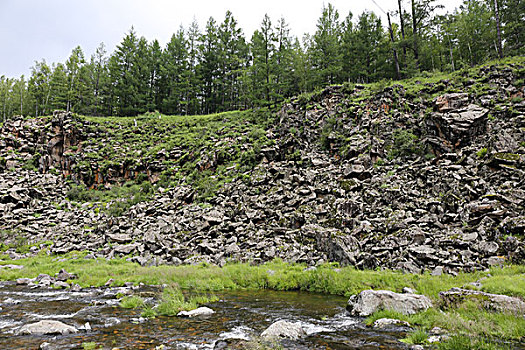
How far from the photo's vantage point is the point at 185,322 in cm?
910

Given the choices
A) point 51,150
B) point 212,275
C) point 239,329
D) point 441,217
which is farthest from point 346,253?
point 51,150

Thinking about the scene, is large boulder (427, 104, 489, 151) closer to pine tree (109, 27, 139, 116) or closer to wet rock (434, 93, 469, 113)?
wet rock (434, 93, 469, 113)

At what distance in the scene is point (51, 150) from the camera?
37.5m

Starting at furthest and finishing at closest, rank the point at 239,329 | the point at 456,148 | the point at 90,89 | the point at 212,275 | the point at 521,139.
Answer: the point at 90,89 < the point at 456,148 < the point at 521,139 < the point at 212,275 < the point at 239,329

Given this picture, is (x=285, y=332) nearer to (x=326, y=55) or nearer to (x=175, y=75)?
(x=326, y=55)

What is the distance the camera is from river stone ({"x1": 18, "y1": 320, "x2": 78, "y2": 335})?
7558 millimetres

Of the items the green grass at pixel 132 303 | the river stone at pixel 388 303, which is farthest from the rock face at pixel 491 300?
the green grass at pixel 132 303

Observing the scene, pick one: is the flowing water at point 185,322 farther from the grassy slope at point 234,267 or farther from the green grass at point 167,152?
the green grass at point 167,152

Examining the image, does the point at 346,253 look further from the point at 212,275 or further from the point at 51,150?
the point at 51,150

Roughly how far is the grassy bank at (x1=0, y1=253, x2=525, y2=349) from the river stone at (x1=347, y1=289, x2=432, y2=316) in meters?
0.40

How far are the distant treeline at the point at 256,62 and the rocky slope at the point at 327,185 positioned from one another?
1043cm

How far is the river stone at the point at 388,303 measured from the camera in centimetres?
927

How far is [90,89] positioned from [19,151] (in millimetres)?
24891

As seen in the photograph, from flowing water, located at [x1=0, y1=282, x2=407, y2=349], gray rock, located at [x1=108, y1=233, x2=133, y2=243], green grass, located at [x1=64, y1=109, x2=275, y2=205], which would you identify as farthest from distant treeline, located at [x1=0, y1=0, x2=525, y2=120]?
flowing water, located at [x1=0, y1=282, x2=407, y2=349]
